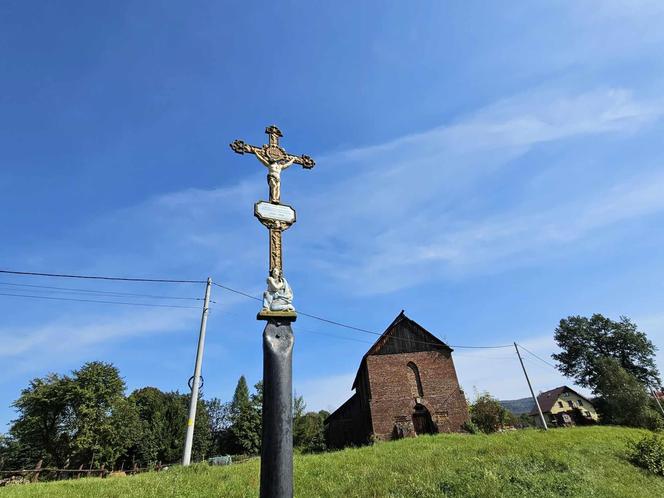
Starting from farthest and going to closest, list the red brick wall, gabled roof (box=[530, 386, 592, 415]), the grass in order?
gabled roof (box=[530, 386, 592, 415]) < the red brick wall < the grass

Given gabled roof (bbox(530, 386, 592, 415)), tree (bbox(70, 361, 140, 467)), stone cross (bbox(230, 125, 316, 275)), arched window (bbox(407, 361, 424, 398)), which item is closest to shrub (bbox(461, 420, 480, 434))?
arched window (bbox(407, 361, 424, 398))

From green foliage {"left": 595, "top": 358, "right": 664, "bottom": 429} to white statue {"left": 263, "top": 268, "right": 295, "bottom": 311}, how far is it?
160 ft

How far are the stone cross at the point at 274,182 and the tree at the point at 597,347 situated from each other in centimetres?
6313

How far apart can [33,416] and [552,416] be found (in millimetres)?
77828

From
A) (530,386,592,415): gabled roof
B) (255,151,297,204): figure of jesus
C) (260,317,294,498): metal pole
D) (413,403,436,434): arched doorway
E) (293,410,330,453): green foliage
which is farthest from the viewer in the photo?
(530,386,592,415): gabled roof

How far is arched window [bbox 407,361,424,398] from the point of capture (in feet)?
97.1

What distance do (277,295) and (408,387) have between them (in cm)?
2819

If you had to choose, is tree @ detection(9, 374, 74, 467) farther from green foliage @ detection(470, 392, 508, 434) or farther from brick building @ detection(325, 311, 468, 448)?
green foliage @ detection(470, 392, 508, 434)

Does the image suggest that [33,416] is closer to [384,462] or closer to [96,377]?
[96,377]

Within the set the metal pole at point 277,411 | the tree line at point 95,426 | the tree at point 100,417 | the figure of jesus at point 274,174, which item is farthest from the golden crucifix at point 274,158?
the tree at point 100,417

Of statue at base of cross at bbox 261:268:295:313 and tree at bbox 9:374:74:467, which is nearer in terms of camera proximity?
statue at base of cross at bbox 261:268:295:313

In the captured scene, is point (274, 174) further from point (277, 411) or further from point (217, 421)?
point (217, 421)

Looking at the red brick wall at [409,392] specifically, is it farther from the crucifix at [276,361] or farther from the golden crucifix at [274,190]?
the crucifix at [276,361]

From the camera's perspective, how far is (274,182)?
607 centimetres
